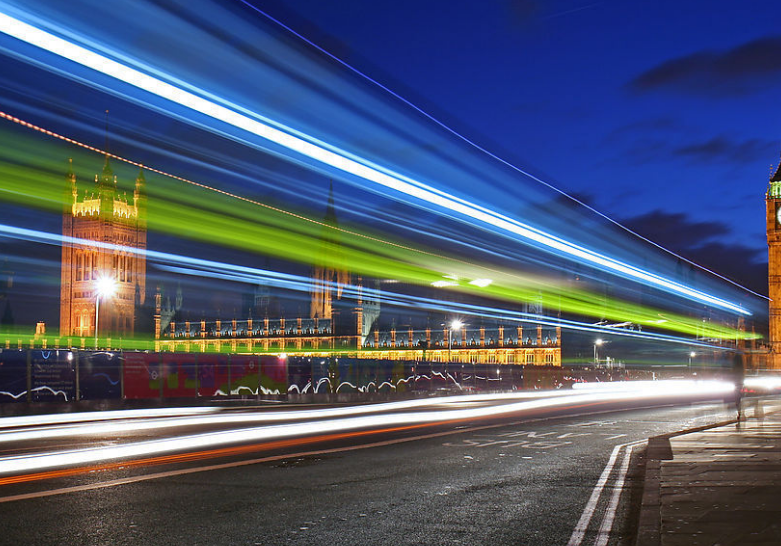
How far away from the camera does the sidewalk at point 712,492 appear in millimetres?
6992

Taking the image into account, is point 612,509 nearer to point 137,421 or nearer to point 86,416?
point 137,421

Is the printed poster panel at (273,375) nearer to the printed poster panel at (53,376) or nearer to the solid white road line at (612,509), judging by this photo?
the printed poster panel at (53,376)

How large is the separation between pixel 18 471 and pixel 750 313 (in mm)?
121789

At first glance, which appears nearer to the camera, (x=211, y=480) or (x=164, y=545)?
(x=164, y=545)

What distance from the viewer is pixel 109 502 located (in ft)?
30.5

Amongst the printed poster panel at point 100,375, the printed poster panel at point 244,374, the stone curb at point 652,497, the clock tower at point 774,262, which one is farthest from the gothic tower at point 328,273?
the stone curb at point 652,497

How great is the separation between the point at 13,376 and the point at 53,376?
4.63 feet

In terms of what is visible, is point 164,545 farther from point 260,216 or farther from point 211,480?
point 260,216

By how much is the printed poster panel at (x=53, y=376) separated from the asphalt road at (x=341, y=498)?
1085 cm

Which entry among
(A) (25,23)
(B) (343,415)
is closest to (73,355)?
(B) (343,415)

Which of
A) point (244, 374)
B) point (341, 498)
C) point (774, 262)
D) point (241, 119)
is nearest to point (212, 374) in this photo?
point (244, 374)

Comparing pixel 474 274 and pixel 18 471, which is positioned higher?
pixel 474 274

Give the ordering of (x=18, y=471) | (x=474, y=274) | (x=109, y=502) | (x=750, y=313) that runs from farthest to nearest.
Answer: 1. (x=750, y=313)
2. (x=474, y=274)
3. (x=18, y=471)
4. (x=109, y=502)

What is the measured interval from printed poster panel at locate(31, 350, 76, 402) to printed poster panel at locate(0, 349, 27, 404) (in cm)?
33
